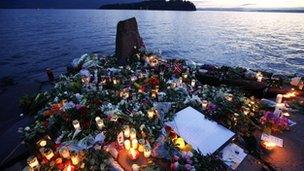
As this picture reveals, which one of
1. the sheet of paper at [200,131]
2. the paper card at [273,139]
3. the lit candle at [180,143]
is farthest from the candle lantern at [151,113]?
the paper card at [273,139]

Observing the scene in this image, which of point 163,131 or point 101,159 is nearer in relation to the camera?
point 101,159

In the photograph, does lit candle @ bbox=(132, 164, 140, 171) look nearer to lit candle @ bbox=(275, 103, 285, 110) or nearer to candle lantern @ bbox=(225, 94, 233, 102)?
candle lantern @ bbox=(225, 94, 233, 102)

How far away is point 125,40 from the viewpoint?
16.9 metres

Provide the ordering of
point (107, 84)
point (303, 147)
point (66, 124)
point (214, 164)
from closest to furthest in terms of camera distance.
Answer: point (214, 164)
point (303, 147)
point (66, 124)
point (107, 84)

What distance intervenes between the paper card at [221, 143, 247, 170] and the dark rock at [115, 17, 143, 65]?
10.9 m

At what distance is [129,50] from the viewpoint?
1734 centimetres

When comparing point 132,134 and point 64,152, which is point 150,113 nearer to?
point 132,134

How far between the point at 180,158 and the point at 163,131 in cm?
150

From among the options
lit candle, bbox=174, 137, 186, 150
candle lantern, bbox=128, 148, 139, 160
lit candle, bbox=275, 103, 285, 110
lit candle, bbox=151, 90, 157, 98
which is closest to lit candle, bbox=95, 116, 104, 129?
candle lantern, bbox=128, 148, 139, 160

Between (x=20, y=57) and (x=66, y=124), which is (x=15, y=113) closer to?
(x=66, y=124)

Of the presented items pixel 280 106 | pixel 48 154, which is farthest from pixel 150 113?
pixel 280 106

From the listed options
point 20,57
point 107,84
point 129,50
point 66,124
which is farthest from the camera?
point 20,57

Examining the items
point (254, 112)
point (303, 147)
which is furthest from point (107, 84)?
point (303, 147)

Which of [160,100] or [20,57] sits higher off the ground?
[160,100]
